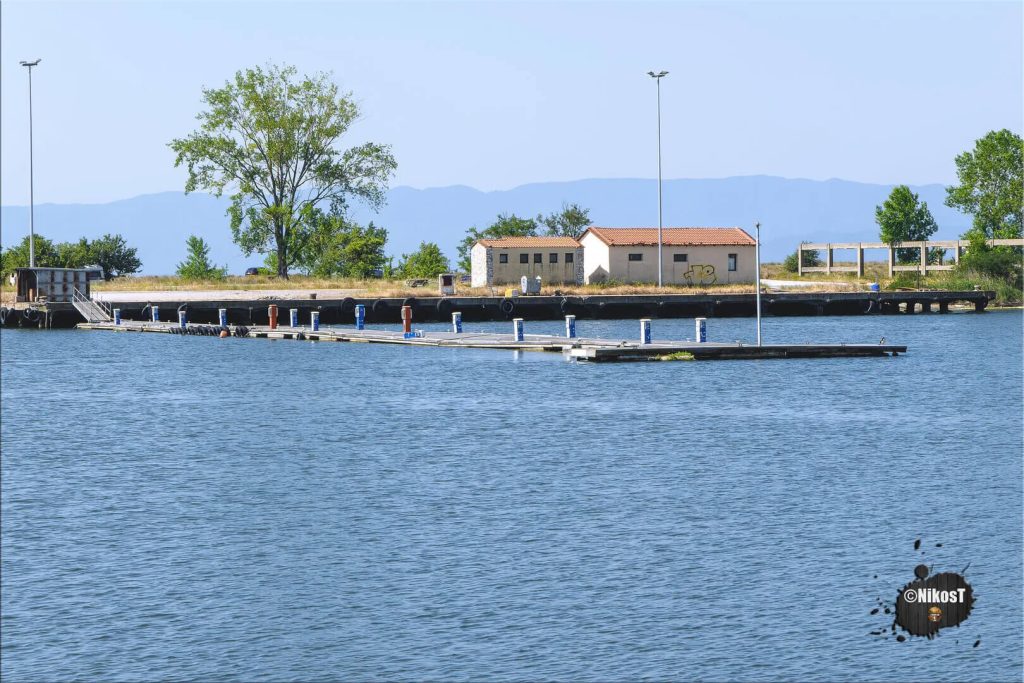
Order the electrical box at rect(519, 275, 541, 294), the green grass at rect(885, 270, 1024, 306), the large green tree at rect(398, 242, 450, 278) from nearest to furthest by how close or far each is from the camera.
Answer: the electrical box at rect(519, 275, 541, 294) < the green grass at rect(885, 270, 1024, 306) < the large green tree at rect(398, 242, 450, 278)

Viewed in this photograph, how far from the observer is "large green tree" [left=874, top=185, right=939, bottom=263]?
128 meters

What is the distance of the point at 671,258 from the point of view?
99.3m

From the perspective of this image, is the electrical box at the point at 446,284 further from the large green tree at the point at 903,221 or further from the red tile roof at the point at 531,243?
the large green tree at the point at 903,221

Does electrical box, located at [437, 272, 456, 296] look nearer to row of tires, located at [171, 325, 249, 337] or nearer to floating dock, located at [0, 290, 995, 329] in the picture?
floating dock, located at [0, 290, 995, 329]

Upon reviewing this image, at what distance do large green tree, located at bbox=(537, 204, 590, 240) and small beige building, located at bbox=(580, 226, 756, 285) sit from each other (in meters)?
33.0

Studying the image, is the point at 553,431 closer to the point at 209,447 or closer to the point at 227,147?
the point at 209,447

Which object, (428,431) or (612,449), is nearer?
(612,449)

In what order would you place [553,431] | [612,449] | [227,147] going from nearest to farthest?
1. [612,449]
2. [553,431]
3. [227,147]

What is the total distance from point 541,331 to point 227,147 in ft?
134

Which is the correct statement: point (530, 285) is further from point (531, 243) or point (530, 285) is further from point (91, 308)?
point (91, 308)

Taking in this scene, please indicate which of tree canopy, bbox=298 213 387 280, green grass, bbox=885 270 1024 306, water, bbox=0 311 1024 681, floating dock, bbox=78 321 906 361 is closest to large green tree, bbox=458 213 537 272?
tree canopy, bbox=298 213 387 280

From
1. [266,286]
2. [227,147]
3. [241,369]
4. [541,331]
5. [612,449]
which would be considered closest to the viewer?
[612,449]

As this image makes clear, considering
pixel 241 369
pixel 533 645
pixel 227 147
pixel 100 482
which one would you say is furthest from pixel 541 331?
pixel 533 645

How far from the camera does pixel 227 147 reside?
4400 inches
